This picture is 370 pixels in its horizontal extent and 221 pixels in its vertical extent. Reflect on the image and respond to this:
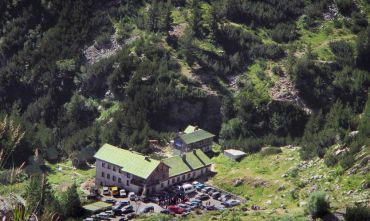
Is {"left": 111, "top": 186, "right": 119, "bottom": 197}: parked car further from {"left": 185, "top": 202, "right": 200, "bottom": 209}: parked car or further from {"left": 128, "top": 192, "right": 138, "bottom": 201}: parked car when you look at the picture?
{"left": 185, "top": 202, "right": 200, "bottom": 209}: parked car

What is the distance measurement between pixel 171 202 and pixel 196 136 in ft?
62.2

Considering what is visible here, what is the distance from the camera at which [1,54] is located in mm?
130500

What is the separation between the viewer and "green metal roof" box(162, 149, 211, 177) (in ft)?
283

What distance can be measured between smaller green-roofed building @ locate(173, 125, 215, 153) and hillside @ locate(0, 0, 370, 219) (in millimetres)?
2831

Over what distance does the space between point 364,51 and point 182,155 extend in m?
40.7

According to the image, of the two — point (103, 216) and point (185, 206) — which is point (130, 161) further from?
point (103, 216)

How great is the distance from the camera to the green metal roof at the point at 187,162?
283ft

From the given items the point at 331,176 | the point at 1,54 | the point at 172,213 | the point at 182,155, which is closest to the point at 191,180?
the point at 182,155

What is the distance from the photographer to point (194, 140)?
9500 centimetres

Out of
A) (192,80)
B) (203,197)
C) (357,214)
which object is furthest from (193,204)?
(192,80)

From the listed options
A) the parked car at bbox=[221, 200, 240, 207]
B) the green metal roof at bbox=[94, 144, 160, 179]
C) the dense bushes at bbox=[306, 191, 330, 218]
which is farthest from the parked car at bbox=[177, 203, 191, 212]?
the dense bushes at bbox=[306, 191, 330, 218]

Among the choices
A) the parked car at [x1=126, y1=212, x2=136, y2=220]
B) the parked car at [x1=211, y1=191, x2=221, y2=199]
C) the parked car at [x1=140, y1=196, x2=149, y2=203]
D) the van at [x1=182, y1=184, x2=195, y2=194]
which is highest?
the parked car at [x1=126, y1=212, x2=136, y2=220]

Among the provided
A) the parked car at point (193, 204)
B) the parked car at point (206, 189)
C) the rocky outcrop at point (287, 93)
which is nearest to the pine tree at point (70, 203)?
the parked car at point (193, 204)

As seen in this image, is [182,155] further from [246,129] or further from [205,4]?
[205,4]
